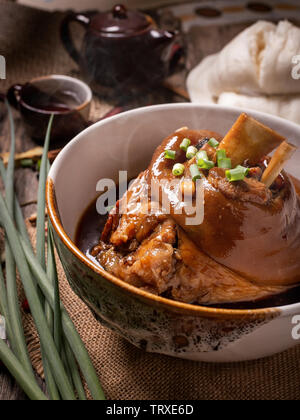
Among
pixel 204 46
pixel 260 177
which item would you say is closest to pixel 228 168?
pixel 260 177

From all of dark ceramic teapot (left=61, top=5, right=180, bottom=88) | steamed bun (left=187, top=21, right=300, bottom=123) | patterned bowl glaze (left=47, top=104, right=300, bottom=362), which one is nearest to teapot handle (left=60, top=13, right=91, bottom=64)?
dark ceramic teapot (left=61, top=5, right=180, bottom=88)

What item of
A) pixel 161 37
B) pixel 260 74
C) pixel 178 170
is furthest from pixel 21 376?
pixel 161 37

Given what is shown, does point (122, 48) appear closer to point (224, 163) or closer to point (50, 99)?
point (50, 99)

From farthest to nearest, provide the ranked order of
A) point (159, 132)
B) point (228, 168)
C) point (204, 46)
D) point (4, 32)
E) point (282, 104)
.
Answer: point (204, 46) → point (4, 32) → point (282, 104) → point (159, 132) → point (228, 168)

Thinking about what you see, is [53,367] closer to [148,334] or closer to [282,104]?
[148,334]

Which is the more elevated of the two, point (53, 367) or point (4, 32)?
point (4, 32)

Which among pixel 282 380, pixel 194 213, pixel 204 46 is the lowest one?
pixel 282 380
